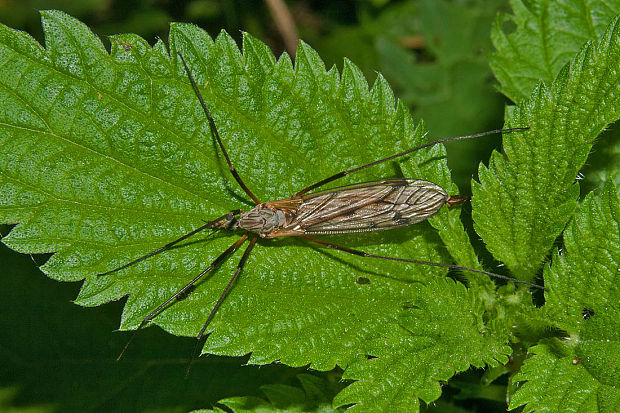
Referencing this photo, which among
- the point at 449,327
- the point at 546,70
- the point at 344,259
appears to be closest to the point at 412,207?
the point at 344,259

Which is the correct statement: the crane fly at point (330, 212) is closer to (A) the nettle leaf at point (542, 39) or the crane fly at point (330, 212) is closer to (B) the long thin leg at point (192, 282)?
(B) the long thin leg at point (192, 282)

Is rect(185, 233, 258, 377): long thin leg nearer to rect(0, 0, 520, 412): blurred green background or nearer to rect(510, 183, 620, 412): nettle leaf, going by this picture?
rect(0, 0, 520, 412): blurred green background

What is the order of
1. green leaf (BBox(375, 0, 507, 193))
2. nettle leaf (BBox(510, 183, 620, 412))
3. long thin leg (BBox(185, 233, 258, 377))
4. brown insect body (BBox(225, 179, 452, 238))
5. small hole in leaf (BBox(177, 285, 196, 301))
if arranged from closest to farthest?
1. nettle leaf (BBox(510, 183, 620, 412))
2. long thin leg (BBox(185, 233, 258, 377))
3. small hole in leaf (BBox(177, 285, 196, 301))
4. brown insect body (BBox(225, 179, 452, 238))
5. green leaf (BBox(375, 0, 507, 193))

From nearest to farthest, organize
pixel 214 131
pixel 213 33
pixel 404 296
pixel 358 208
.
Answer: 1. pixel 214 131
2. pixel 404 296
3. pixel 358 208
4. pixel 213 33

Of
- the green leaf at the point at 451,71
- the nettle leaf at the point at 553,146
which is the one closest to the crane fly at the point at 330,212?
the nettle leaf at the point at 553,146

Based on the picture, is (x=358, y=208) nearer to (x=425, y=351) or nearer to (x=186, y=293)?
(x=425, y=351)

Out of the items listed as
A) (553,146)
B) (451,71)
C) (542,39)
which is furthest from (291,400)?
(451,71)

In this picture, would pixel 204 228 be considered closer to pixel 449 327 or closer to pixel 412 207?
pixel 412 207

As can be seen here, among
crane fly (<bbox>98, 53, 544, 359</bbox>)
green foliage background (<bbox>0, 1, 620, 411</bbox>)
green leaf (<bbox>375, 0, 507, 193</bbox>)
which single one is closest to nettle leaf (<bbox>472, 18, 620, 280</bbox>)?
green foliage background (<bbox>0, 1, 620, 411</bbox>)
